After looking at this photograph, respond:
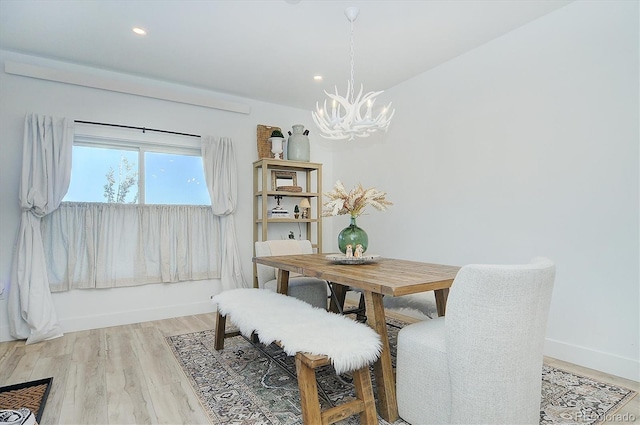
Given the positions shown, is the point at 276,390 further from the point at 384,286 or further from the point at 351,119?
the point at 351,119

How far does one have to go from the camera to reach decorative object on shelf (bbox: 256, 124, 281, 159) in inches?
169

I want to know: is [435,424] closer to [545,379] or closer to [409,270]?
[409,270]

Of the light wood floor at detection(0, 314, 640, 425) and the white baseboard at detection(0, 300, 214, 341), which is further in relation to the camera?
the white baseboard at detection(0, 300, 214, 341)

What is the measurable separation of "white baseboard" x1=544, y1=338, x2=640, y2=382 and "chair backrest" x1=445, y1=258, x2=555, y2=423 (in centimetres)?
132

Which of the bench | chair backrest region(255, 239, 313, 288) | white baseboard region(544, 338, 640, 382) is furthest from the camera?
chair backrest region(255, 239, 313, 288)

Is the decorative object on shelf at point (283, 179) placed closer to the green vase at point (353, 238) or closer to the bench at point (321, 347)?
the green vase at point (353, 238)

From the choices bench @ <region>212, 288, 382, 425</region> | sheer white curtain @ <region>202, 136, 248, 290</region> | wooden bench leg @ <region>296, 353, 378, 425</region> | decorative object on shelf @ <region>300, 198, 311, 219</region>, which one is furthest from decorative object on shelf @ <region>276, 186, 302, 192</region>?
Result: wooden bench leg @ <region>296, 353, 378, 425</region>

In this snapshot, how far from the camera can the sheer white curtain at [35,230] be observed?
301 centimetres

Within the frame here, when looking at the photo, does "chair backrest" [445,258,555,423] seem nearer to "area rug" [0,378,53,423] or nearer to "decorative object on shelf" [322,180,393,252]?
"decorative object on shelf" [322,180,393,252]

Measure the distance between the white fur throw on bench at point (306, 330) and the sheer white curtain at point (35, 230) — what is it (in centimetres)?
194

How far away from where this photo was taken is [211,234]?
4.00m

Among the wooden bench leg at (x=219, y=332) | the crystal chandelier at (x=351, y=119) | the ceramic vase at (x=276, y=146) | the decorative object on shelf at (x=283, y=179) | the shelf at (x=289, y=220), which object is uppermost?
the ceramic vase at (x=276, y=146)

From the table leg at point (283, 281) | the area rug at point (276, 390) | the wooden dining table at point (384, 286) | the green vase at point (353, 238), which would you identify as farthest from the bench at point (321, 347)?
the table leg at point (283, 281)

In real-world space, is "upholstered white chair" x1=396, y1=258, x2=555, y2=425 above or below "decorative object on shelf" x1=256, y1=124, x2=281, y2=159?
below
